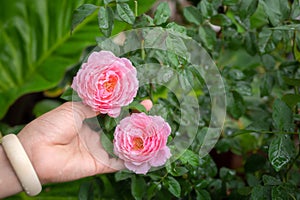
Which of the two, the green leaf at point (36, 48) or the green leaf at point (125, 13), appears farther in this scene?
the green leaf at point (36, 48)

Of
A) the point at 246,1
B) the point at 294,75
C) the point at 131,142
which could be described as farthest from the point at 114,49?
the point at 294,75

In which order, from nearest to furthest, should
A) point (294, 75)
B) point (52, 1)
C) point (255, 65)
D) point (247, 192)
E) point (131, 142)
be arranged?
point (131, 142) < point (247, 192) < point (294, 75) < point (255, 65) < point (52, 1)

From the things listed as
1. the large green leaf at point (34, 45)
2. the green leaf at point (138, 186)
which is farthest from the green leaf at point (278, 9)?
the large green leaf at point (34, 45)

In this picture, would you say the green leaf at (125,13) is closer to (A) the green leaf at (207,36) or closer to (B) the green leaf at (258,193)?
(A) the green leaf at (207,36)

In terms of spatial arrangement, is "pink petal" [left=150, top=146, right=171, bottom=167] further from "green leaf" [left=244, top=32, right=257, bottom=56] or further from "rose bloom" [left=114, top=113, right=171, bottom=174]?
"green leaf" [left=244, top=32, right=257, bottom=56]

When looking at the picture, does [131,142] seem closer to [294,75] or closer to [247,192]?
[247,192]

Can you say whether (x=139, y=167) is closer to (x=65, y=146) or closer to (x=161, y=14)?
(x=65, y=146)

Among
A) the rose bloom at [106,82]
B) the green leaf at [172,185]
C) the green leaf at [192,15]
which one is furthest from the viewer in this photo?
the green leaf at [192,15]
